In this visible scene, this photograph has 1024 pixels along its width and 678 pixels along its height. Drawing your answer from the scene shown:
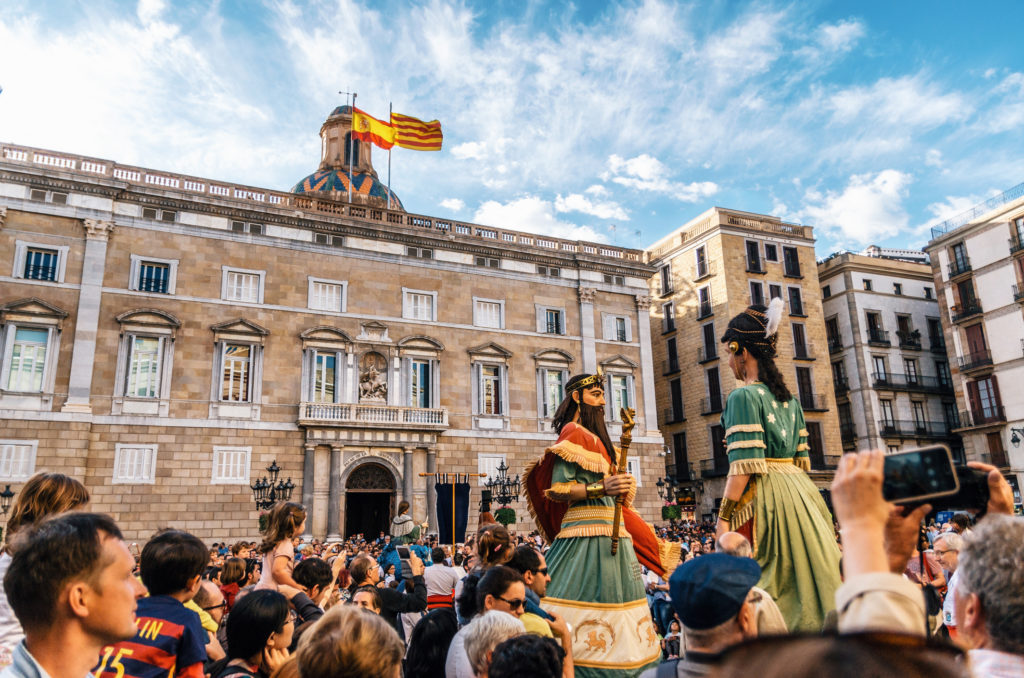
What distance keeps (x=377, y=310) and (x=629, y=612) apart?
22799 millimetres

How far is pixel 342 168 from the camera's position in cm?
4294

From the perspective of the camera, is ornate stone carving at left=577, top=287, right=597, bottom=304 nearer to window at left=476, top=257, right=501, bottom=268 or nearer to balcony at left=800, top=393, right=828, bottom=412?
window at left=476, top=257, right=501, bottom=268

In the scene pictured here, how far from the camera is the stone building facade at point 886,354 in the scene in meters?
35.7

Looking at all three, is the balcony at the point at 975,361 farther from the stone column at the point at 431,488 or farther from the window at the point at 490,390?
the stone column at the point at 431,488

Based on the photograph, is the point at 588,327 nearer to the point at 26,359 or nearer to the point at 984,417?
the point at 984,417

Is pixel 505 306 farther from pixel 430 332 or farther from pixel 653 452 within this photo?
pixel 653 452

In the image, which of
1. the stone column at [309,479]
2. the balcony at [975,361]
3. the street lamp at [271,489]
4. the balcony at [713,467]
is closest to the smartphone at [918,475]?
the street lamp at [271,489]

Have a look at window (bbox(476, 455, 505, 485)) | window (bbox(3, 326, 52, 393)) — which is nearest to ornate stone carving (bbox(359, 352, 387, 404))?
window (bbox(476, 455, 505, 485))

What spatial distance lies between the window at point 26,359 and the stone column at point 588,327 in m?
18.8

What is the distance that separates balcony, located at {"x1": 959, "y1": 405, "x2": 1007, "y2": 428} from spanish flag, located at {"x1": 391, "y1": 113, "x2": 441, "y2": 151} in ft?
88.0

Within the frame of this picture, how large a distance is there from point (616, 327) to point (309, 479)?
552 inches

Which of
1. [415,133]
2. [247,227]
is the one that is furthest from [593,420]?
[415,133]

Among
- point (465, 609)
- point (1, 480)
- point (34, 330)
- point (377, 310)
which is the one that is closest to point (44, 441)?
point (1, 480)

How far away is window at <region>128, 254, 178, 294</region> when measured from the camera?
2369 cm
